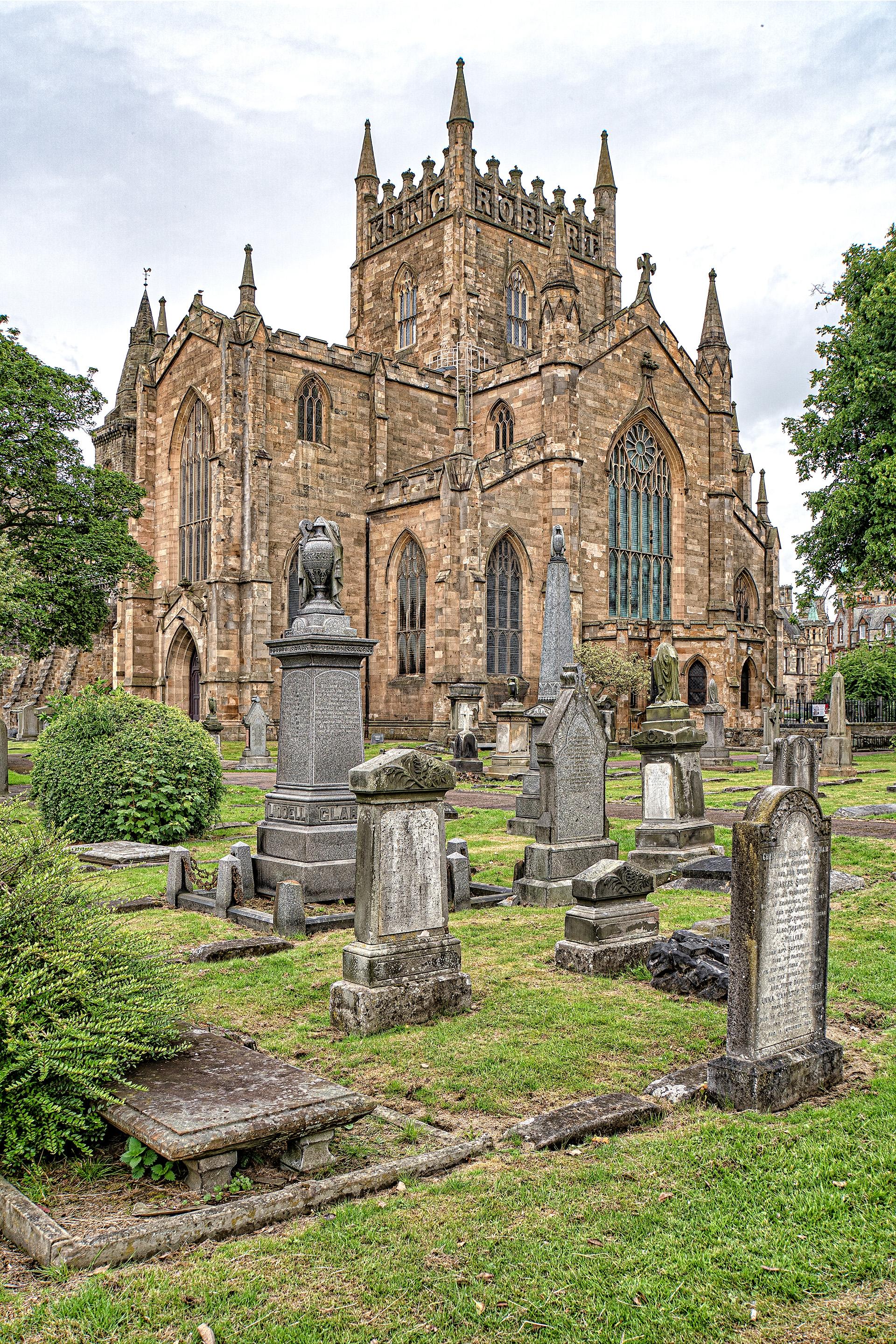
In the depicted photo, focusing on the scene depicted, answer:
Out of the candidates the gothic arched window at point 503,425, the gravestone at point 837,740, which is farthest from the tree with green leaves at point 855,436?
the gothic arched window at point 503,425

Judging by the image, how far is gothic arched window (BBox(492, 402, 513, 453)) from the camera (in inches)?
1453

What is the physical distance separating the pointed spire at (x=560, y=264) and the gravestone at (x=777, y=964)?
105 ft

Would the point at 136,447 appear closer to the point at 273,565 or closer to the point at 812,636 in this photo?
the point at 273,565

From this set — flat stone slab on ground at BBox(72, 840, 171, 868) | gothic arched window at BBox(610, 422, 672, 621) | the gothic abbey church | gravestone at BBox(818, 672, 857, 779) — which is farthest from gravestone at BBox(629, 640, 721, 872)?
gothic arched window at BBox(610, 422, 672, 621)

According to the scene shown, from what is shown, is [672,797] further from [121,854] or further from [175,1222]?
[175,1222]

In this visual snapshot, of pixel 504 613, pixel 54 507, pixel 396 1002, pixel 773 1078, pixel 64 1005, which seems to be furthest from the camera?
pixel 504 613

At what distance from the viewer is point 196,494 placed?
37.0 meters

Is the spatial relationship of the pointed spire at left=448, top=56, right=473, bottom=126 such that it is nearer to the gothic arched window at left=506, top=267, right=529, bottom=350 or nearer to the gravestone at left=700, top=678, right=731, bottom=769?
the gothic arched window at left=506, top=267, right=529, bottom=350

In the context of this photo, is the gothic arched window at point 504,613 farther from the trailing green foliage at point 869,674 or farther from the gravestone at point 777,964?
the gravestone at point 777,964

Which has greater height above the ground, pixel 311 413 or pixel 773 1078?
pixel 311 413

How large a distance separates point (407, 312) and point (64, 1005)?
44.0 m

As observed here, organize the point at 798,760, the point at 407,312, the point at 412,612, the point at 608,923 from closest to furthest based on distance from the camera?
1. the point at 608,923
2. the point at 798,760
3. the point at 412,612
4. the point at 407,312

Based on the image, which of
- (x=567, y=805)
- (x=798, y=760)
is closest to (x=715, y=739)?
(x=798, y=760)

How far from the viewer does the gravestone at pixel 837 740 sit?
24047mm
